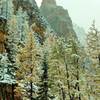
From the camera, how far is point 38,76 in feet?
150

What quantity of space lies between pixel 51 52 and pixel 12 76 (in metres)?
18.4

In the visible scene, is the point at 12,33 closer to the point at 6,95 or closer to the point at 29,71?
the point at 6,95

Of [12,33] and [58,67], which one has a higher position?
[12,33]

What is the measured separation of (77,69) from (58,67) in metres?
4.12

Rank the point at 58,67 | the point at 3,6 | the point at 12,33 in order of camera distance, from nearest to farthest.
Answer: the point at 58,67 → the point at 12,33 → the point at 3,6

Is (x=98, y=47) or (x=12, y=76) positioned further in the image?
(x=12, y=76)

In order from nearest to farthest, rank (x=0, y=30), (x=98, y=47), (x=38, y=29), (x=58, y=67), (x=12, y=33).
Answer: (x=98, y=47), (x=58, y=67), (x=12, y=33), (x=0, y=30), (x=38, y=29)

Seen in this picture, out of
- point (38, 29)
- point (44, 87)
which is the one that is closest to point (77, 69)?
point (44, 87)

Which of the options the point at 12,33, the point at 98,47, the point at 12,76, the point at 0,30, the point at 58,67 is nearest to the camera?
the point at 98,47

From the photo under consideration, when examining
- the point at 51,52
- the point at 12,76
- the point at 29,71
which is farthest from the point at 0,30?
the point at 29,71

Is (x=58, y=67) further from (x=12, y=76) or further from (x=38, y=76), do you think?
(x=12, y=76)

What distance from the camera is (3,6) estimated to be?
11669 centimetres

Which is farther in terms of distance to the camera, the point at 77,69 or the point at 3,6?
the point at 3,6

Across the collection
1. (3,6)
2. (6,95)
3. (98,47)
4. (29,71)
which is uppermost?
(3,6)
